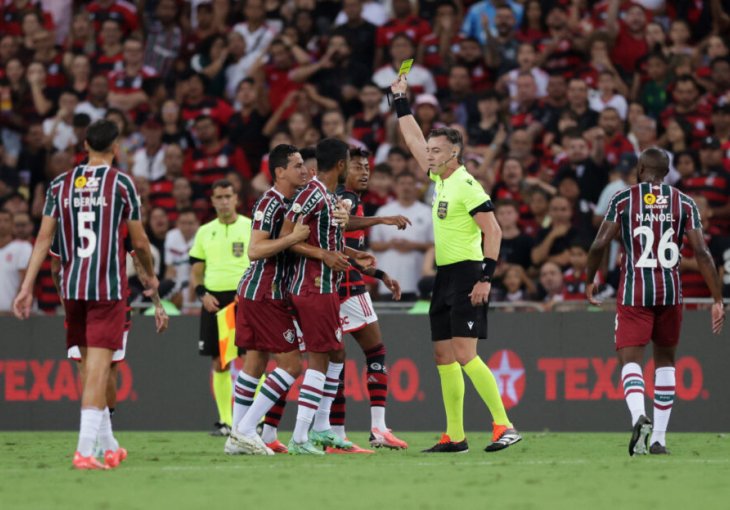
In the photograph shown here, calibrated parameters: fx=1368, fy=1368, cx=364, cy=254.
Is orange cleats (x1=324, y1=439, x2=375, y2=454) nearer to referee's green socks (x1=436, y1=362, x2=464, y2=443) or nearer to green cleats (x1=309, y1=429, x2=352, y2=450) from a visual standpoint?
green cleats (x1=309, y1=429, x2=352, y2=450)

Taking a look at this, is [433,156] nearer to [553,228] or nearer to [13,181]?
[553,228]

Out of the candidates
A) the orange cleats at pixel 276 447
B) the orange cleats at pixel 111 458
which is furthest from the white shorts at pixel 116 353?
the orange cleats at pixel 276 447

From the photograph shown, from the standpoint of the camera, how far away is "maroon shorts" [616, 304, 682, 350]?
10.9 metres

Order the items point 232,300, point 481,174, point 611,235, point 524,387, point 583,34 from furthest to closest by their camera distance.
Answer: point 583,34
point 481,174
point 524,387
point 232,300
point 611,235

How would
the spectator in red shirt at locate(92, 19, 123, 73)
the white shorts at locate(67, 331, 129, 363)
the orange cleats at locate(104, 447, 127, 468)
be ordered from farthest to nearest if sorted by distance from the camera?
the spectator in red shirt at locate(92, 19, 123, 73), the white shorts at locate(67, 331, 129, 363), the orange cleats at locate(104, 447, 127, 468)

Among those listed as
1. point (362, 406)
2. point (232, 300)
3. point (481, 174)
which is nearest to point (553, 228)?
point (481, 174)

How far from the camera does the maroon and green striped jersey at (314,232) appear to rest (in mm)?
10812

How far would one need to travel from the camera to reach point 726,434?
14.9 meters

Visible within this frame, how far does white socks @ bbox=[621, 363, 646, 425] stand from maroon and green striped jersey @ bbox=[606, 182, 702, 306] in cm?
53

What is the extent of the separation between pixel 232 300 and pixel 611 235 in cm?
515

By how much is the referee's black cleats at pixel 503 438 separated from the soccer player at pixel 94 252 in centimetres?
338

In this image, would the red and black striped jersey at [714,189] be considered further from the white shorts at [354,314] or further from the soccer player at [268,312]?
the soccer player at [268,312]

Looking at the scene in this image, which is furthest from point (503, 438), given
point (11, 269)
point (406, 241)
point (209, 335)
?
point (11, 269)

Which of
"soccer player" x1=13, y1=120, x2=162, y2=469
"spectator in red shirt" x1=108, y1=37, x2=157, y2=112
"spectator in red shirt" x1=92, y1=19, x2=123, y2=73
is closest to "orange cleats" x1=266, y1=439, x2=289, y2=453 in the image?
"soccer player" x1=13, y1=120, x2=162, y2=469
